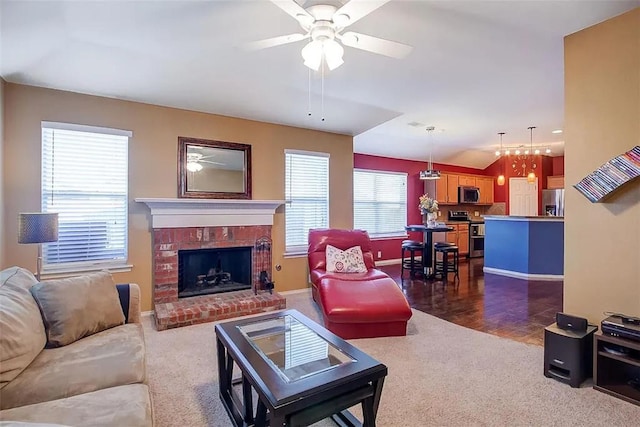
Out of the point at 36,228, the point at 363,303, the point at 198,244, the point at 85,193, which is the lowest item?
the point at 363,303

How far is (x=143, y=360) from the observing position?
180 centimetres

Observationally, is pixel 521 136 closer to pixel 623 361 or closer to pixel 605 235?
pixel 605 235

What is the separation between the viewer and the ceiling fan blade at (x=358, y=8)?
167cm

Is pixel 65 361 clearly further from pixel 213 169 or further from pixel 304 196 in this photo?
pixel 304 196

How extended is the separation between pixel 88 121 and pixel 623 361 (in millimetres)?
5116

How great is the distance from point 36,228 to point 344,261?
3072 millimetres

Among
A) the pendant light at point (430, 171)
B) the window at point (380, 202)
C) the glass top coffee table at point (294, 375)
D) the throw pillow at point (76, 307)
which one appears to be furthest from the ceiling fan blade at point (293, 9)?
the window at point (380, 202)

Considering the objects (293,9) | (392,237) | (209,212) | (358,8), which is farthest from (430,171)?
(293,9)

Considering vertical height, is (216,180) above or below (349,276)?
above

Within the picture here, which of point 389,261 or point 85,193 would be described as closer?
point 85,193

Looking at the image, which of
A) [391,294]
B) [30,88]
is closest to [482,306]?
[391,294]

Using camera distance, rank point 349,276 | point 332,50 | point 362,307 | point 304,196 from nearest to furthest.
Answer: point 332,50, point 362,307, point 349,276, point 304,196

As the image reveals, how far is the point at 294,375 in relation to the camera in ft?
5.17

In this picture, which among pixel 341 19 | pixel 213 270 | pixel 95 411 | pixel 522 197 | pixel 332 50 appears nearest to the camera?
pixel 95 411
